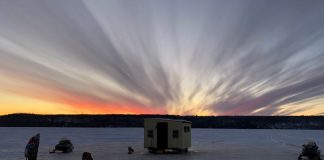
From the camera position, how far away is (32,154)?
37.4m

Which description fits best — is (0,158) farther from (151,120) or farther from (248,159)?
(248,159)

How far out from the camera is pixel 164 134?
50.7 meters

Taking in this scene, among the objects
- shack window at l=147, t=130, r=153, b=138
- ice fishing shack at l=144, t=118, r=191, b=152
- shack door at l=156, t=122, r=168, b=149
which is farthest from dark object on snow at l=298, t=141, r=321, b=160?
shack window at l=147, t=130, r=153, b=138

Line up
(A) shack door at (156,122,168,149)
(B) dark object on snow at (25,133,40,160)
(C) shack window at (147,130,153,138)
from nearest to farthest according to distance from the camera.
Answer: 1. (B) dark object on snow at (25,133,40,160)
2. (A) shack door at (156,122,168,149)
3. (C) shack window at (147,130,153,138)

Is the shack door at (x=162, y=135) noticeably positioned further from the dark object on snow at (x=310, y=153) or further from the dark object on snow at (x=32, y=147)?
the dark object on snow at (x=32, y=147)

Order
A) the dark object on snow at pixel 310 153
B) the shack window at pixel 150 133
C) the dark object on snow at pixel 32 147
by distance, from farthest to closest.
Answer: the shack window at pixel 150 133 → the dark object on snow at pixel 310 153 → the dark object on snow at pixel 32 147

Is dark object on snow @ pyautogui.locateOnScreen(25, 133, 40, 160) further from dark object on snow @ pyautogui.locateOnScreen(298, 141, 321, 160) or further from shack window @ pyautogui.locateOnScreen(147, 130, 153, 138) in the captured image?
dark object on snow @ pyautogui.locateOnScreen(298, 141, 321, 160)

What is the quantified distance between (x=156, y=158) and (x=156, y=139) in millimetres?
6981

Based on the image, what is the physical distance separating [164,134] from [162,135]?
36 centimetres

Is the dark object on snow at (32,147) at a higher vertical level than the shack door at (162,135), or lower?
lower

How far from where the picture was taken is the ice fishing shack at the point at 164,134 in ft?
166

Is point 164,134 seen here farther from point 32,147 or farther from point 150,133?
point 32,147

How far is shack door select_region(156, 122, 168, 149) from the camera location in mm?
50656

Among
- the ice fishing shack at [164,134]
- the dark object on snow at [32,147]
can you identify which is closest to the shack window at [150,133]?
the ice fishing shack at [164,134]
